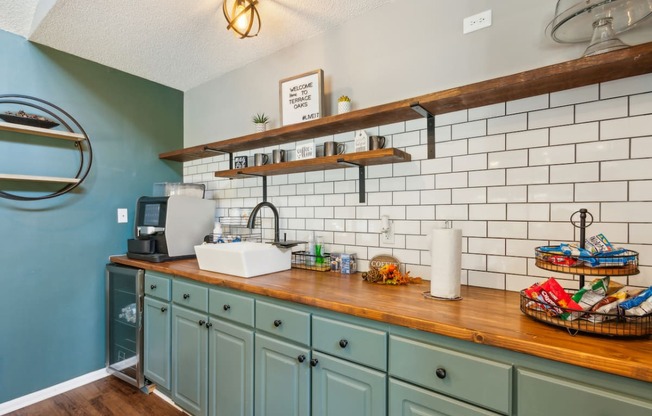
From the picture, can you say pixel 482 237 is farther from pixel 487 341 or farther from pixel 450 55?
pixel 450 55

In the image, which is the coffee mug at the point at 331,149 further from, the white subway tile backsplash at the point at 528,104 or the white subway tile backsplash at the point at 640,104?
the white subway tile backsplash at the point at 640,104

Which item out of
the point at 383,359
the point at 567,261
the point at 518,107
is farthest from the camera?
the point at 518,107

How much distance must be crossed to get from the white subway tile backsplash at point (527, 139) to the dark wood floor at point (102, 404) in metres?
2.44

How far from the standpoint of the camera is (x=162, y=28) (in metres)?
2.09

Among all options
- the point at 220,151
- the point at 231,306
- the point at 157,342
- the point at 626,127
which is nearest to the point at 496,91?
the point at 626,127

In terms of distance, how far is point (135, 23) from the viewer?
6.68 ft

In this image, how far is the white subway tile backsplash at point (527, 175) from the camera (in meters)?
1.41

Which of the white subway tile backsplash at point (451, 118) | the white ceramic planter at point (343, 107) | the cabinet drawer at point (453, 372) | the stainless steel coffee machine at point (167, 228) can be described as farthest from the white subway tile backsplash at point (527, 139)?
the stainless steel coffee machine at point (167, 228)

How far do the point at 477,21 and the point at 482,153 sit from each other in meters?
0.64

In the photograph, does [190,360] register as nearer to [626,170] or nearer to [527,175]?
[527,175]

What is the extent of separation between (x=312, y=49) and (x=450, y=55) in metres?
0.95

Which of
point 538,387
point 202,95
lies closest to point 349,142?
point 538,387

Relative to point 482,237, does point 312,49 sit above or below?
above

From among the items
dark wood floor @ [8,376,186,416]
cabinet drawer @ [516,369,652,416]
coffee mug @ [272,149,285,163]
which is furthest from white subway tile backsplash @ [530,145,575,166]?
dark wood floor @ [8,376,186,416]
